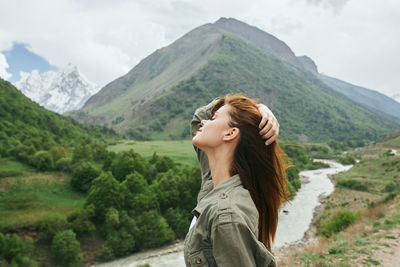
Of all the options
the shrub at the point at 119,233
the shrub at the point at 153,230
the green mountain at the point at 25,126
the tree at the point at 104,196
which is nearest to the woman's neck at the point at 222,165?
the shrub at the point at 119,233

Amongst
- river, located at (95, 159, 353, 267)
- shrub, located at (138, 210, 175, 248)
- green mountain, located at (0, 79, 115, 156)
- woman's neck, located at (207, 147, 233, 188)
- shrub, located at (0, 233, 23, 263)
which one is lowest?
river, located at (95, 159, 353, 267)

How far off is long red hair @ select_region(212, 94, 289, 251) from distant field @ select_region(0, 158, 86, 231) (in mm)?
40081

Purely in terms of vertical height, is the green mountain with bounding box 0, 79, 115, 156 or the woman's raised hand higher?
the green mountain with bounding box 0, 79, 115, 156

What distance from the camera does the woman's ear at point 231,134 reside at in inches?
101

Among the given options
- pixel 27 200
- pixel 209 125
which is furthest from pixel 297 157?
pixel 209 125

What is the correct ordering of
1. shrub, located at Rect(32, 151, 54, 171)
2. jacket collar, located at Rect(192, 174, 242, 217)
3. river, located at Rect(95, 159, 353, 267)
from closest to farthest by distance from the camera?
jacket collar, located at Rect(192, 174, 242, 217) < river, located at Rect(95, 159, 353, 267) < shrub, located at Rect(32, 151, 54, 171)

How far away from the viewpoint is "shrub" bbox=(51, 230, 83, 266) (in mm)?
31938

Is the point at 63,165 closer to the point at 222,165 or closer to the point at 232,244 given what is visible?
the point at 222,165

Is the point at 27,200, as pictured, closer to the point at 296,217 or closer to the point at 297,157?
the point at 296,217

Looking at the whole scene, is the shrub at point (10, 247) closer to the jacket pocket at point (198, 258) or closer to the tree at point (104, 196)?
the tree at point (104, 196)

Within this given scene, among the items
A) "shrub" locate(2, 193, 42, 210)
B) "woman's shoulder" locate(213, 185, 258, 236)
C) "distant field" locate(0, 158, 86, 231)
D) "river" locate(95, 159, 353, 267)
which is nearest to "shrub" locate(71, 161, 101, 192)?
"distant field" locate(0, 158, 86, 231)

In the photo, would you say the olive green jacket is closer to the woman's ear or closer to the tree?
the woman's ear

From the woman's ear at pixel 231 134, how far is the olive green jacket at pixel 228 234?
18.3 inches

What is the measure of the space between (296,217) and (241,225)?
5099 centimetres
